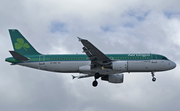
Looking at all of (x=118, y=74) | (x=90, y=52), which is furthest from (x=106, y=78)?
(x=90, y=52)

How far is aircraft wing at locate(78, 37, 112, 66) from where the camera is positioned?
40825 millimetres

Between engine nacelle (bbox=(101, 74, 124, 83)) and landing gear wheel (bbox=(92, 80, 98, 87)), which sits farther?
engine nacelle (bbox=(101, 74, 124, 83))

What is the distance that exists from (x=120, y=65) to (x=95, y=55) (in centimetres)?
404

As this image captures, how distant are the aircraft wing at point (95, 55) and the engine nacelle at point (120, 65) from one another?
1.07 m

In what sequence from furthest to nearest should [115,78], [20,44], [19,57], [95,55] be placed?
[20,44], [115,78], [19,57], [95,55]

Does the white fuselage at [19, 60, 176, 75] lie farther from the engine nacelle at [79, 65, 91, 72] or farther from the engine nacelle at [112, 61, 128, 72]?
the engine nacelle at [112, 61, 128, 72]

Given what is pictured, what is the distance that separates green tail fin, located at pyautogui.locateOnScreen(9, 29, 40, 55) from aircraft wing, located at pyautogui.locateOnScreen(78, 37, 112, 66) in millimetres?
10805

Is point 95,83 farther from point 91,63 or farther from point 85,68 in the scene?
point 91,63

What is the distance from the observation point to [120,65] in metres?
43.3

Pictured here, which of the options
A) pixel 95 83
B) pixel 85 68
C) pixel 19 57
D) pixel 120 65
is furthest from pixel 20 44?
pixel 120 65

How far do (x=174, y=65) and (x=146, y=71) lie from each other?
5.21m

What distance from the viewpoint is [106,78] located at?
50656 millimetres

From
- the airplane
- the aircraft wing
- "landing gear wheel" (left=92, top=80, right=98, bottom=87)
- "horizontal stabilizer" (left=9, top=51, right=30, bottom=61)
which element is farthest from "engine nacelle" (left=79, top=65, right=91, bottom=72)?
"horizontal stabilizer" (left=9, top=51, right=30, bottom=61)

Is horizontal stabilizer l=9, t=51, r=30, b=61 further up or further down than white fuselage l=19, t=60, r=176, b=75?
further up
